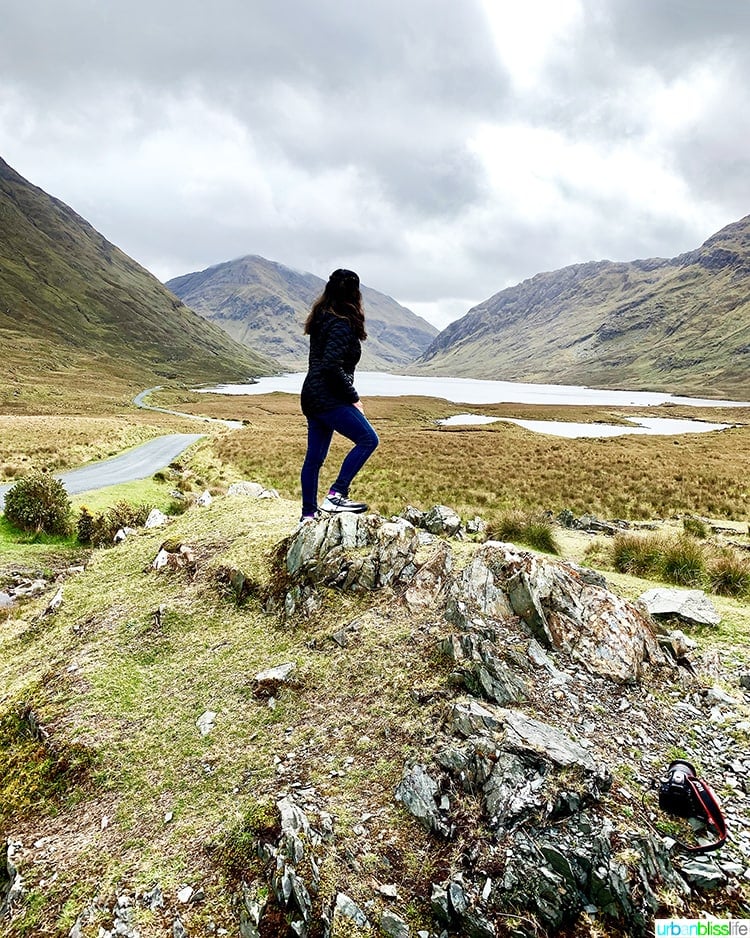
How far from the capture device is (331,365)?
7230mm

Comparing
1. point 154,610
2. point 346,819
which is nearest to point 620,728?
point 346,819

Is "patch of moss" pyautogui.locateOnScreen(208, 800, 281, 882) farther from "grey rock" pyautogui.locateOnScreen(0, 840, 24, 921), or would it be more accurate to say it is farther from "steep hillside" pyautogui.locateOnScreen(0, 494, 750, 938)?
"grey rock" pyautogui.locateOnScreen(0, 840, 24, 921)

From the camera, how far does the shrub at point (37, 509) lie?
14250 millimetres

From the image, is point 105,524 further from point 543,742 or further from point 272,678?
point 543,742

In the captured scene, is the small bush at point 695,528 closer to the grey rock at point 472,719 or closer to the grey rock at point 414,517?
the grey rock at point 414,517

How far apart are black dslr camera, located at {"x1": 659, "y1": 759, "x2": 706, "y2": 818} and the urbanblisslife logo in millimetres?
758

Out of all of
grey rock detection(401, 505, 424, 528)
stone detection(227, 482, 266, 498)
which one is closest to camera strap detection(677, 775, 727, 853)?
grey rock detection(401, 505, 424, 528)

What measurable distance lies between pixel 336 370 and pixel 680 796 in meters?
6.23

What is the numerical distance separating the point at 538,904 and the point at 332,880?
164cm

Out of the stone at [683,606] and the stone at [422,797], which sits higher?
the stone at [683,606]

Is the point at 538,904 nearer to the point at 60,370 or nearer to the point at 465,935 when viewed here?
the point at 465,935

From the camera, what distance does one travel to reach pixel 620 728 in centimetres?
509

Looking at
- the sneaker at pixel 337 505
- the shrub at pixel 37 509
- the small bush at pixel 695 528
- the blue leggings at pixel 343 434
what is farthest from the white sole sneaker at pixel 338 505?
the small bush at pixel 695 528

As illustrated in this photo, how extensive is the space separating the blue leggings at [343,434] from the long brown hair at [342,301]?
4.14 ft
